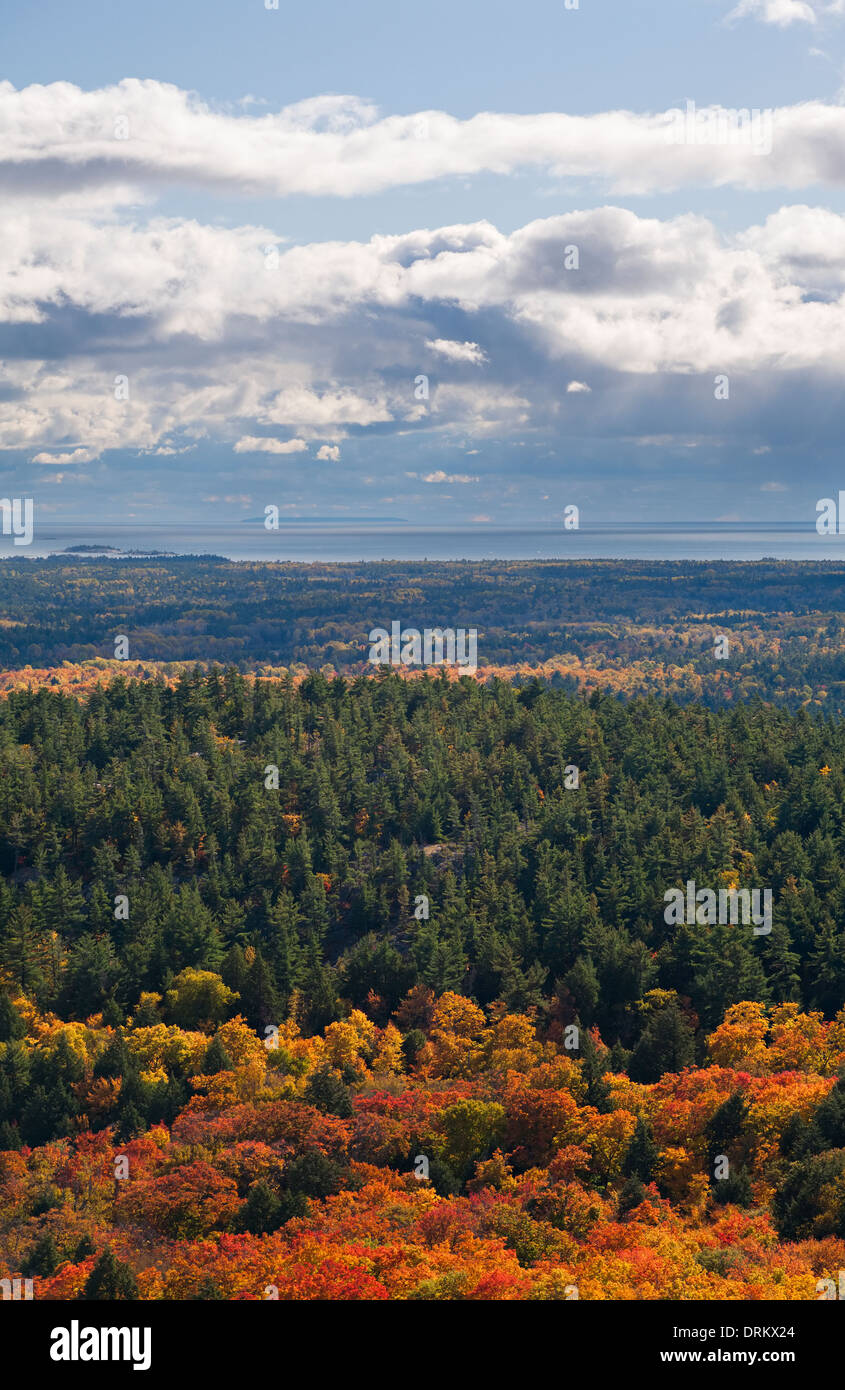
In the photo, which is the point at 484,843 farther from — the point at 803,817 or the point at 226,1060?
the point at 226,1060

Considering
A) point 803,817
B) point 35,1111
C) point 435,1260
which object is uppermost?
point 803,817

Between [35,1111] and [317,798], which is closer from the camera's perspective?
[35,1111]

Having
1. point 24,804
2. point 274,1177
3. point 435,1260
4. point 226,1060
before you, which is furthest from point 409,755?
point 435,1260
